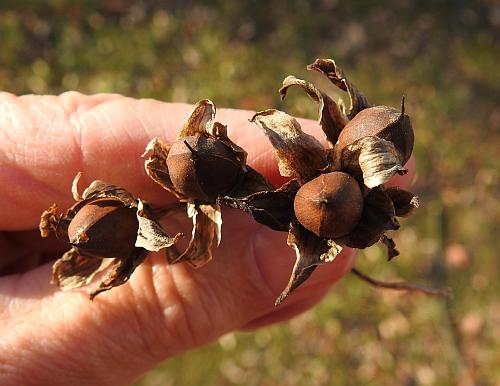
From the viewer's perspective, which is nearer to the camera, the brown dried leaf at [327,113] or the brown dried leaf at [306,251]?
the brown dried leaf at [306,251]

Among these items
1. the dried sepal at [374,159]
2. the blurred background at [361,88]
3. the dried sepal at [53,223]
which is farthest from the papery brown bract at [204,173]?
the blurred background at [361,88]

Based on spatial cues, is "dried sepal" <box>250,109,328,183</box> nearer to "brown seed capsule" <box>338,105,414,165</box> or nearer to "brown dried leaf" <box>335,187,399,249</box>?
"brown seed capsule" <box>338,105,414,165</box>

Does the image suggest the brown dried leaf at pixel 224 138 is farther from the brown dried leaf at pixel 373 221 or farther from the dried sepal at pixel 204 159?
the brown dried leaf at pixel 373 221

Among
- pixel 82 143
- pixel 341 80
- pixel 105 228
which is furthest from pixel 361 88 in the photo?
pixel 105 228

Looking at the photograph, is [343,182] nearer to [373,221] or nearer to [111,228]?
[373,221]

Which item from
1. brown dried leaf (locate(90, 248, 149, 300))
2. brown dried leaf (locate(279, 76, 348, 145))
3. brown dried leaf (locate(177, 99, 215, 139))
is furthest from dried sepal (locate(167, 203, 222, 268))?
brown dried leaf (locate(279, 76, 348, 145))

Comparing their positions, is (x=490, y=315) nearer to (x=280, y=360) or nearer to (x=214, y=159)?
(x=280, y=360)
